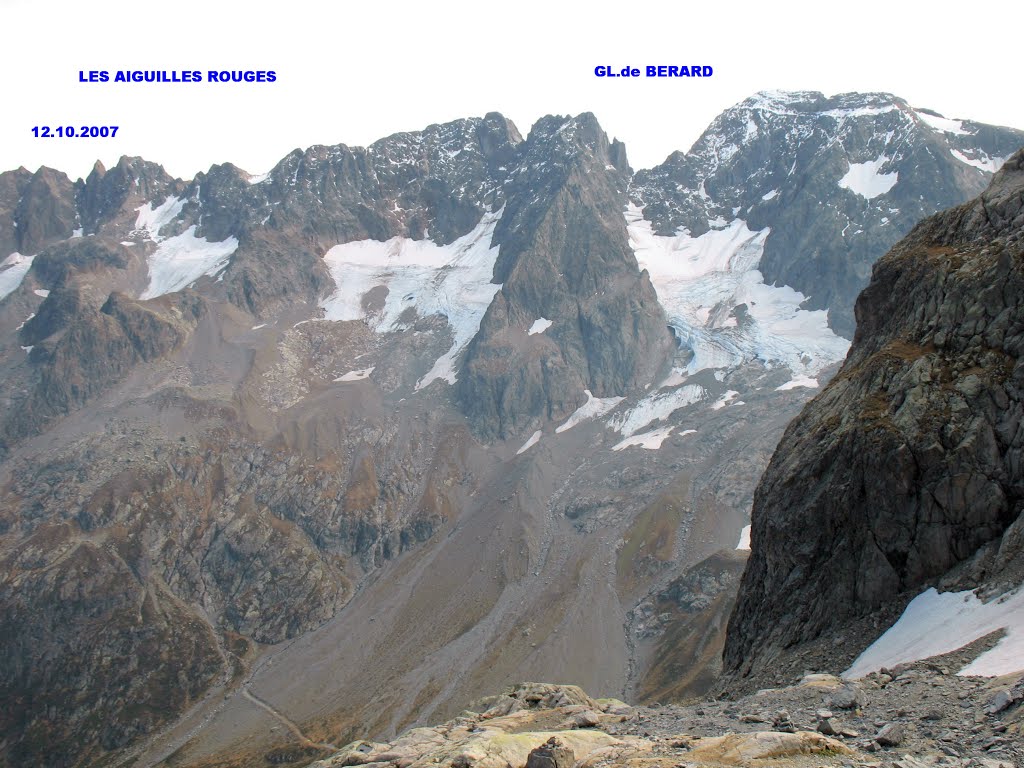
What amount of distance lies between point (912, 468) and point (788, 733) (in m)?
21.7

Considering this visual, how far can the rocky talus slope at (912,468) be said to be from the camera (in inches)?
1398

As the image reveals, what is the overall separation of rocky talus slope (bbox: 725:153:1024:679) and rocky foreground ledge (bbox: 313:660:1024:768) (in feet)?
27.2

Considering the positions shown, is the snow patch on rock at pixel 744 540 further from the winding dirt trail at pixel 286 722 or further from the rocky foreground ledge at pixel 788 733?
the rocky foreground ledge at pixel 788 733

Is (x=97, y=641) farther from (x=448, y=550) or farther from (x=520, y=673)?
(x=520, y=673)

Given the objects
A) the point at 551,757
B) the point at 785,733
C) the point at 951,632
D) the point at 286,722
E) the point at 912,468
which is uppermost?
the point at 912,468

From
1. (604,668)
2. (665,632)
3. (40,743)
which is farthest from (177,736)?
(665,632)

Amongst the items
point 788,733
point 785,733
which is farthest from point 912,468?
point 785,733

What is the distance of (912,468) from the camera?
1492 inches

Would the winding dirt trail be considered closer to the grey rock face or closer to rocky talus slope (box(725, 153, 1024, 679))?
rocky talus slope (box(725, 153, 1024, 679))

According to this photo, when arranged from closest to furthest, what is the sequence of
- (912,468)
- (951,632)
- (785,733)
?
(785,733), (951,632), (912,468)

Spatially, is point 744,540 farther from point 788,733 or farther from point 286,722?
point 788,733

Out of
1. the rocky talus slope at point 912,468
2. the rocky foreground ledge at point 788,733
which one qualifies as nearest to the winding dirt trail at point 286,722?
the rocky talus slope at point 912,468

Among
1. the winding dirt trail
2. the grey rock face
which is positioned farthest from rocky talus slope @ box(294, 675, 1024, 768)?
the winding dirt trail

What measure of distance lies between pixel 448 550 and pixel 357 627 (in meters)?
29.8
